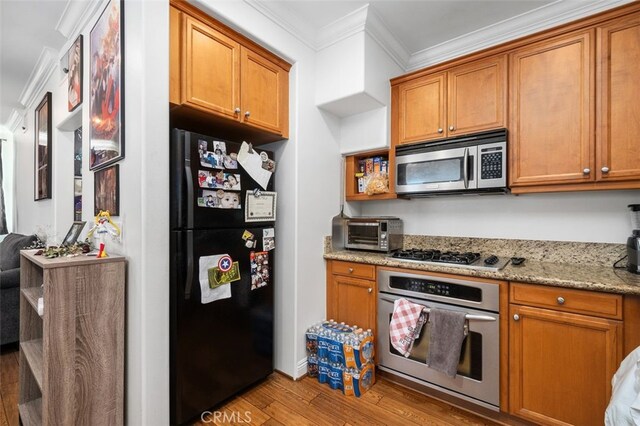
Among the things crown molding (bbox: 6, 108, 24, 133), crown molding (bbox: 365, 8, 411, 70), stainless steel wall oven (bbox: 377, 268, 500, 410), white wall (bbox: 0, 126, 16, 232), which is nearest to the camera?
stainless steel wall oven (bbox: 377, 268, 500, 410)

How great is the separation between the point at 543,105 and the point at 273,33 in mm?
1881

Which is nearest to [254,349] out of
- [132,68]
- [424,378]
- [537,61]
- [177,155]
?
[424,378]

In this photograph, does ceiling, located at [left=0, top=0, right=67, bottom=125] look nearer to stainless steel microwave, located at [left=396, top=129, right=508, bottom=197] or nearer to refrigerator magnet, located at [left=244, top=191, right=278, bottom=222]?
refrigerator magnet, located at [left=244, top=191, right=278, bottom=222]

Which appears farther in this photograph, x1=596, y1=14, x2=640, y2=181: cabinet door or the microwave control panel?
the microwave control panel

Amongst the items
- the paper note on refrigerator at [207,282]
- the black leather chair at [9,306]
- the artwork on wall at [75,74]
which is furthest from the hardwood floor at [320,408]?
the artwork on wall at [75,74]

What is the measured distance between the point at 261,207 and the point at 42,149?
3175 mm

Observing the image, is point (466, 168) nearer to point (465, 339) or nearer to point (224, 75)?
point (465, 339)

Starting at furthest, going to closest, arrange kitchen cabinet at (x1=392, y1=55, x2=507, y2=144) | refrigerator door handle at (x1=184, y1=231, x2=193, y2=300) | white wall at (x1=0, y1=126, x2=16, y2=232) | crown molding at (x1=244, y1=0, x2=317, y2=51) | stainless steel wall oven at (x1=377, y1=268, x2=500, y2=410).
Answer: white wall at (x1=0, y1=126, x2=16, y2=232) < kitchen cabinet at (x1=392, y1=55, x2=507, y2=144) < crown molding at (x1=244, y1=0, x2=317, y2=51) < stainless steel wall oven at (x1=377, y1=268, x2=500, y2=410) < refrigerator door handle at (x1=184, y1=231, x2=193, y2=300)

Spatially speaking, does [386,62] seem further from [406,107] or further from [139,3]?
[139,3]

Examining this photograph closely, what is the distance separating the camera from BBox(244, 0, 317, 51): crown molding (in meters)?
1.87

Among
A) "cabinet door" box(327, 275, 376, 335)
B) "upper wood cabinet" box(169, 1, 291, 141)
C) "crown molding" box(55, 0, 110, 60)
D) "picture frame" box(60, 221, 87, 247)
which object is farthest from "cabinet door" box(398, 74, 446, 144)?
"picture frame" box(60, 221, 87, 247)

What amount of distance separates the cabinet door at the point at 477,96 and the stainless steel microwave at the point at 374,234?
87 cm

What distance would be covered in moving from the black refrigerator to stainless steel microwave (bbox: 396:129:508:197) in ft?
3.68

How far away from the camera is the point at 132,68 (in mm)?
1460
